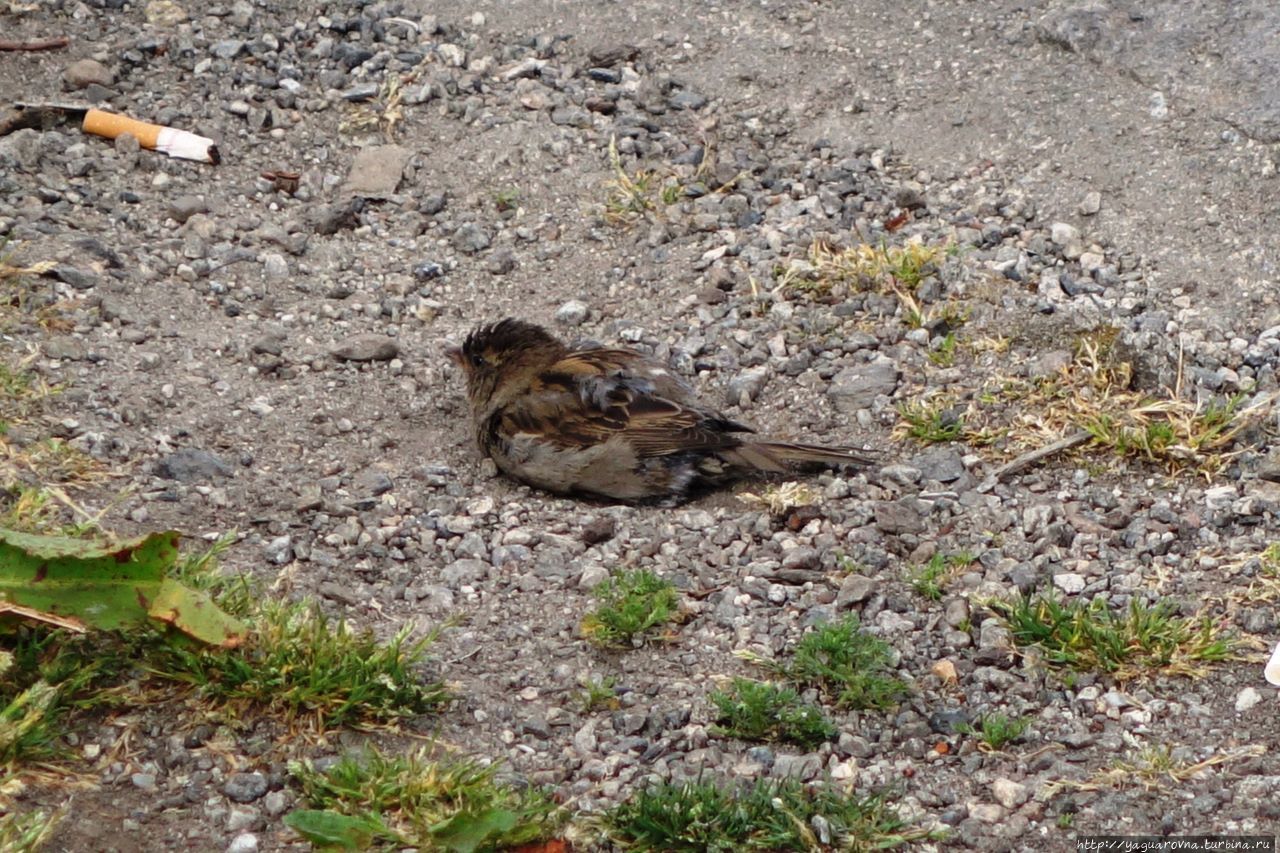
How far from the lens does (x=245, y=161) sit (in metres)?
8.20

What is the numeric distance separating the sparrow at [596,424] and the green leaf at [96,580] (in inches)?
95.4

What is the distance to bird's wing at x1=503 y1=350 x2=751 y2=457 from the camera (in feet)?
21.6

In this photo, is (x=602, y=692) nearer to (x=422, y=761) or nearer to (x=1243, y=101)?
(x=422, y=761)

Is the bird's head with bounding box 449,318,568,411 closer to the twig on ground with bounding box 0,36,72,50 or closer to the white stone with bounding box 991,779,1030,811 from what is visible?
the white stone with bounding box 991,779,1030,811

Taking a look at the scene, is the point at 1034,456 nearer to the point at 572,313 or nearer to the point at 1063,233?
the point at 1063,233

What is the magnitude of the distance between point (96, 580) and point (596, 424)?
8.91ft

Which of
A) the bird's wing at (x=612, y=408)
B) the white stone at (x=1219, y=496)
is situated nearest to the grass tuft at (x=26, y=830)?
the bird's wing at (x=612, y=408)

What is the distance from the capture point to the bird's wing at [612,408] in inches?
259

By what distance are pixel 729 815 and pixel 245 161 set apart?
5242 millimetres

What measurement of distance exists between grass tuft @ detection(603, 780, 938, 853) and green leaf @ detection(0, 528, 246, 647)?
136 centimetres

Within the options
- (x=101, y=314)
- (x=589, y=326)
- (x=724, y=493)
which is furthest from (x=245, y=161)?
(x=724, y=493)

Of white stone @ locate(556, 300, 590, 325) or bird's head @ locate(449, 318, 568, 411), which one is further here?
white stone @ locate(556, 300, 590, 325)

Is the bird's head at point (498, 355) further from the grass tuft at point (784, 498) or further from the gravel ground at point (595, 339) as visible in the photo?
the grass tuft at point (784, 498)

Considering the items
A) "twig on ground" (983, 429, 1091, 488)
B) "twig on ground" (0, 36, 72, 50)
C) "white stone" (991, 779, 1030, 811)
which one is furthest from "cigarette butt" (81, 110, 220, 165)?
"white stone" (991, 779, 1030, 811)
